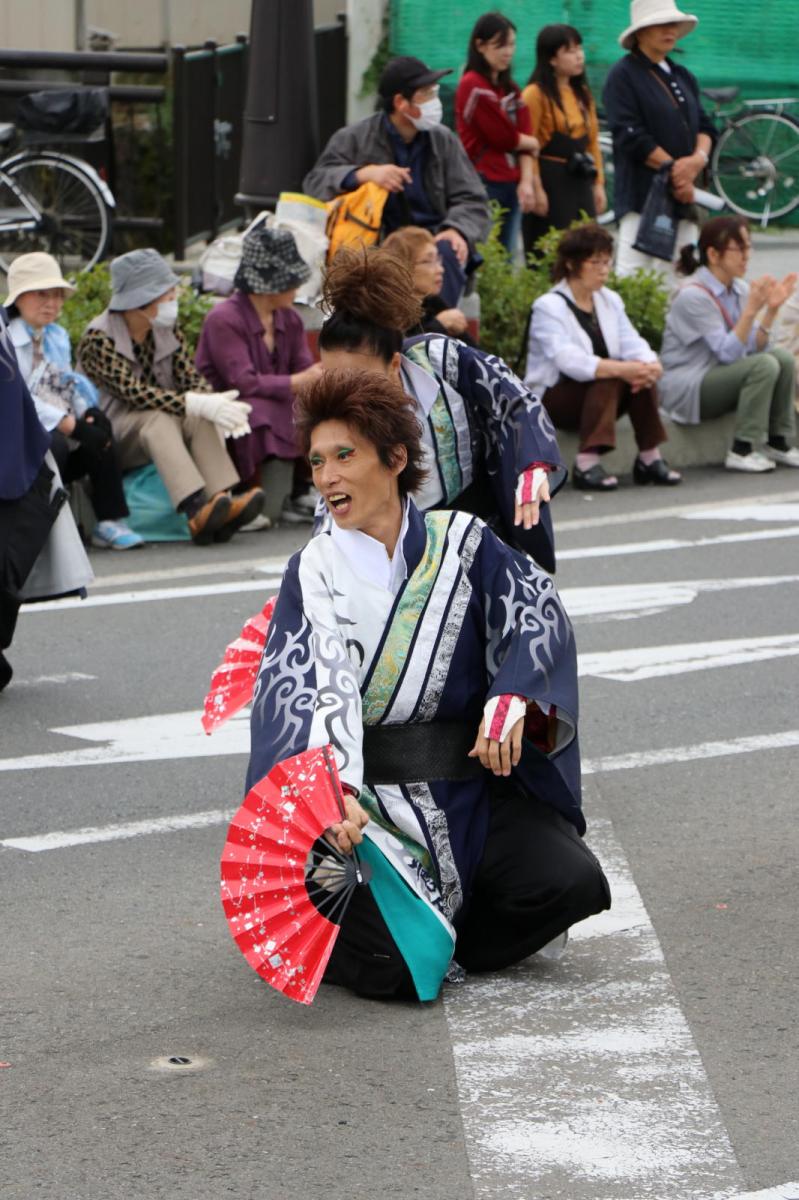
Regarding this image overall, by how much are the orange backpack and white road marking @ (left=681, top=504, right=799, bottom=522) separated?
196 cm

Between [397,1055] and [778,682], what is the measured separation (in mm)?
3323

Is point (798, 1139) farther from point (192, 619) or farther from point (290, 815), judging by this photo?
point (192, 619)

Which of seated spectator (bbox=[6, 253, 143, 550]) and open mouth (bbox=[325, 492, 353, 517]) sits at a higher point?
open mouth (bbox=[325, 492, 353, 517])

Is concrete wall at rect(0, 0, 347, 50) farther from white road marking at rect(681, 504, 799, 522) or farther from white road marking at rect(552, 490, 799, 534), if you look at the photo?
white road marking at rect(681, 504, 799, 522)

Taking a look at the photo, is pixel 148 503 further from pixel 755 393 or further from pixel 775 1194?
pixel 775 1194

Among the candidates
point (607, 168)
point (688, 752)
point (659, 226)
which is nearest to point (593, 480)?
point (659, 226)

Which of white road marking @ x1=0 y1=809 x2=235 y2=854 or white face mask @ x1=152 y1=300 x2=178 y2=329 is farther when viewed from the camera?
white face mask @ x1=152 y1=300 x2=178 y2=329

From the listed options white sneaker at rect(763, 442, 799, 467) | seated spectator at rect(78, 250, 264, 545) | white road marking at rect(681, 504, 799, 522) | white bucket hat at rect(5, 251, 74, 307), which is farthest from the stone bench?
white bucket hat at rect(5, 251, 74, 307)

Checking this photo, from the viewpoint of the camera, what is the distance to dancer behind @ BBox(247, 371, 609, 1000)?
14.3 ft

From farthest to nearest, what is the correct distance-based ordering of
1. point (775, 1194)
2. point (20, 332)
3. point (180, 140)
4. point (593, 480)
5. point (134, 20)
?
point (134, 20)
point (180, 140)
point (593, 480)
point (20, 332)
point (775, 1194)

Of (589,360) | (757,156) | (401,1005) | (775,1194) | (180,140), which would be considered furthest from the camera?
(757,156)

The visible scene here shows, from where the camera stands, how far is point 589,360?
10500 millimetres

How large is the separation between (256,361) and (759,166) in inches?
358

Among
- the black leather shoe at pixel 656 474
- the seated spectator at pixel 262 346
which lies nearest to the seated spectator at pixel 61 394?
the seated spectator at pixel 262 346
